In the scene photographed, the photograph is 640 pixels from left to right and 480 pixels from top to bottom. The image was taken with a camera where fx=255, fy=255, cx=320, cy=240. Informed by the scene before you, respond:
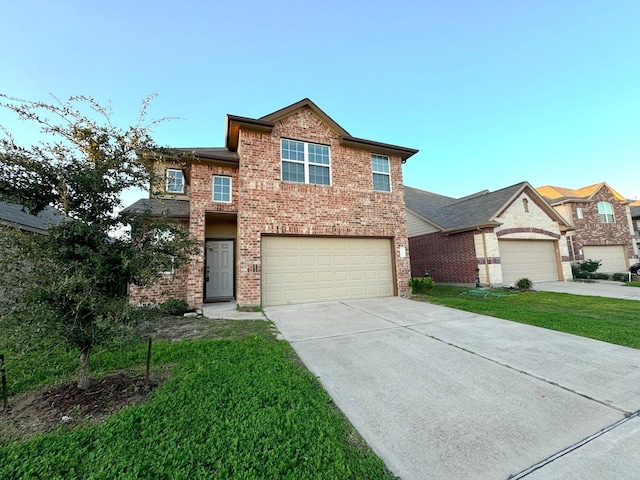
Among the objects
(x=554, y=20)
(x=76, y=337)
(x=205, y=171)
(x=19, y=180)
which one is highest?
(x=554, y=20)

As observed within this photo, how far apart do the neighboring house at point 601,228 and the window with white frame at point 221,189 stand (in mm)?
23243

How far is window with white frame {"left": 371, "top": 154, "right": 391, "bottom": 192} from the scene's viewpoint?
10055 millimetres

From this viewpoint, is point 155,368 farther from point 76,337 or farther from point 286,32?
point 286,32

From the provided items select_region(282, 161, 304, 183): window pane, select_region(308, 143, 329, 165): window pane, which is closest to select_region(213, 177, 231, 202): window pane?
select_region(282, 161, 304, 183): window pane

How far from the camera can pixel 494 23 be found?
34.1ft

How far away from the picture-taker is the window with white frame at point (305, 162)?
348 inches

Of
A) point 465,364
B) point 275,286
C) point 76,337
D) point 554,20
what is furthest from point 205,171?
point 554,20

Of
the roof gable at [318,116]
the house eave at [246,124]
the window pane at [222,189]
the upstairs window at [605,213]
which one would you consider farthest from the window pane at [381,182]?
the upstairs window at [605,213]

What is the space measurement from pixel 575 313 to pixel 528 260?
26.0ft

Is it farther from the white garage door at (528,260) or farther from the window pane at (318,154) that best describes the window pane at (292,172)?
the white garage door at (528,260)

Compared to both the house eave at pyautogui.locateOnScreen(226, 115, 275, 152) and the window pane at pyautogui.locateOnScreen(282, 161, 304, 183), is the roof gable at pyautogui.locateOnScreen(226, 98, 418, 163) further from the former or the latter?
the window pane at pyautogui.locateOnScreen(282, 161, 304, 183)

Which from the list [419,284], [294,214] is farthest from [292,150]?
[419,284]

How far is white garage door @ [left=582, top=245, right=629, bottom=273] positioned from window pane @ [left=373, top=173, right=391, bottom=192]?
18.7 m

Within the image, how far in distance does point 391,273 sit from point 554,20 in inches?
457
